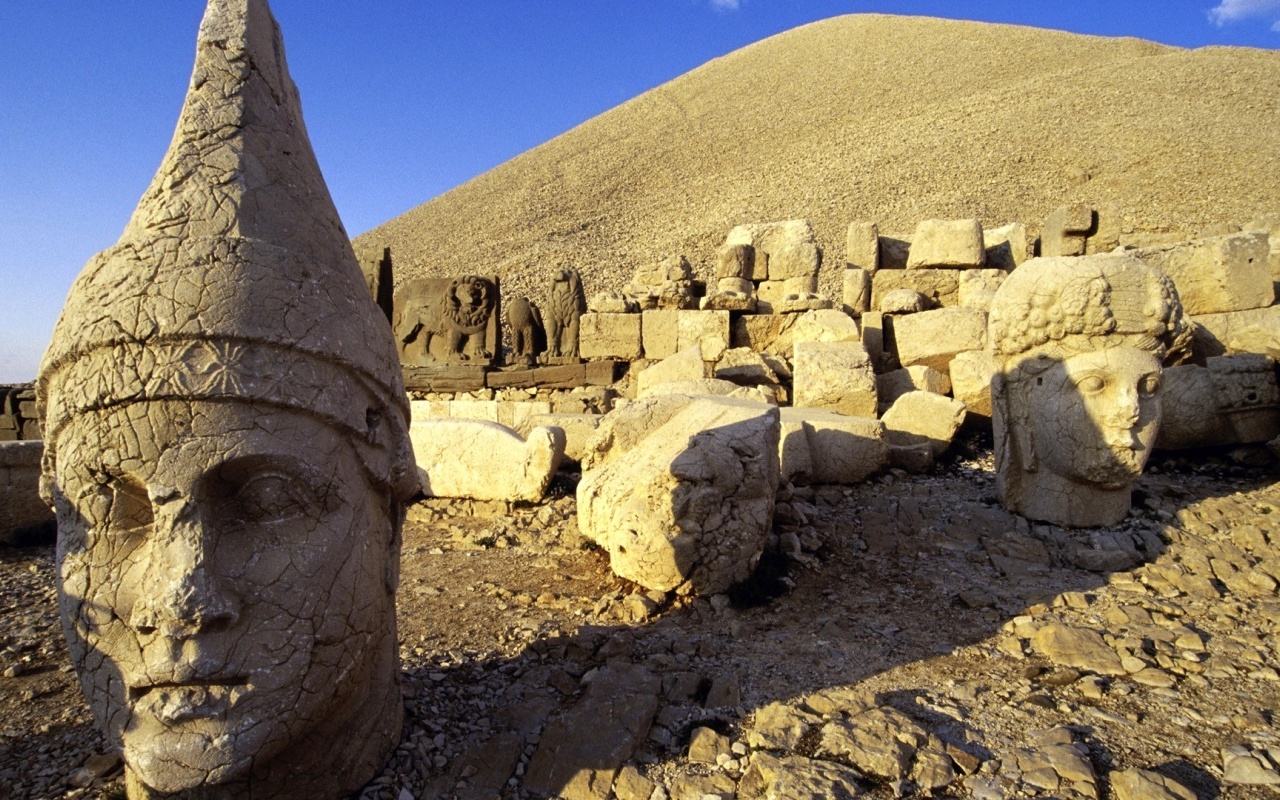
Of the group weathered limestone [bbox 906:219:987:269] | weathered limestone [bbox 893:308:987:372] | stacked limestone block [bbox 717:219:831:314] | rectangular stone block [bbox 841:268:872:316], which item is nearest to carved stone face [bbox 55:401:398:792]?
weathered limestone [bbox 893:308:987:372]

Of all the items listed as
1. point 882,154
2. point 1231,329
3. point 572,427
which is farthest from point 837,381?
point 882,154

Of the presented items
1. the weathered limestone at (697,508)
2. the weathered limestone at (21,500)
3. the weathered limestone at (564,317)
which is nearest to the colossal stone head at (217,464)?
the weathered limestone at (697,508)

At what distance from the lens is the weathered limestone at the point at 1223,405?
5844mm

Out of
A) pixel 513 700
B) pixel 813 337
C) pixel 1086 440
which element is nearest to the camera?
pixel 513 700

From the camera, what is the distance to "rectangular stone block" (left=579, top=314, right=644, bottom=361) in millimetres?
9930

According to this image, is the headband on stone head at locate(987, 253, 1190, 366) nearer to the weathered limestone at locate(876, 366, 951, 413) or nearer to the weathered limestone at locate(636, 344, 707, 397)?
the weathered limestone at locate(876, 366, 951, 413)

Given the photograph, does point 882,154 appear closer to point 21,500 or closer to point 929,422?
point 929,422

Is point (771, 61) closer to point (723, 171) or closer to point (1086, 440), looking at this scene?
point (723, 171)

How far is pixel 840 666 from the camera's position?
3275 millimetres

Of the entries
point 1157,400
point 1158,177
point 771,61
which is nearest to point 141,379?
point 1157,400

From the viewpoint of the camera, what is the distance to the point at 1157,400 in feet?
15.4

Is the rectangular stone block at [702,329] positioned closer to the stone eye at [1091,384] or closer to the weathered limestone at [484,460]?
the weathered limestone at [484,460]

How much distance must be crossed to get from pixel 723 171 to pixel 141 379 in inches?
1334

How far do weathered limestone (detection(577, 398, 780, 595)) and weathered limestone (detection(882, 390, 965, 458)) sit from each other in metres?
2.84
